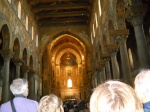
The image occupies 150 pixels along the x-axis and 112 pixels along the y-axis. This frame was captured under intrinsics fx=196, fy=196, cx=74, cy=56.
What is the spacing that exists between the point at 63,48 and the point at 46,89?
13146mm

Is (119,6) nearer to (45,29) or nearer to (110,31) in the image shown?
(110,31)

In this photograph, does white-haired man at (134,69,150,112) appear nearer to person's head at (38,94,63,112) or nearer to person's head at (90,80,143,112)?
person's head at (90,80,143,112)

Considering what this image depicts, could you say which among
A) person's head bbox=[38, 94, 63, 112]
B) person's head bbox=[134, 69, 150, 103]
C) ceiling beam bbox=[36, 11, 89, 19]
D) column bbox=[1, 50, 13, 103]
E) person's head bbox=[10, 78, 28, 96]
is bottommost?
person's head bbox=[38, 94, 63, 112]

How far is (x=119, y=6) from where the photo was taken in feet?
37.0

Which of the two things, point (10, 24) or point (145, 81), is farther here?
point (10, 24)

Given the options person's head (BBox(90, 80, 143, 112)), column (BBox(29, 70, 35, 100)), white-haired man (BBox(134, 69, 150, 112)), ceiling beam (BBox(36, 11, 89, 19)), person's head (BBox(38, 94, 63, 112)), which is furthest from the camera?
ceiling beam (BBox(36, 11, 89, 19))

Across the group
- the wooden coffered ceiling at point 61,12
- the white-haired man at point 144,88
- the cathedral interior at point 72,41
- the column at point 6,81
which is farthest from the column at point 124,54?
the wooden coffered ceiling at point 61,12

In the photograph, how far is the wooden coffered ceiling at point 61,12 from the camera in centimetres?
2175

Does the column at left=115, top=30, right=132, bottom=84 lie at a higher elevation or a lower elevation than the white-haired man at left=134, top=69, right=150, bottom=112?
higher

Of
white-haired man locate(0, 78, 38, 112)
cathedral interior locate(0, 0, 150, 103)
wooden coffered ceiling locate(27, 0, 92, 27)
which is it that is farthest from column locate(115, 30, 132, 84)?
wooden coffered ceiling locate(27, 0, 92, 27)

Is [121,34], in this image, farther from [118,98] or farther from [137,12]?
[118,98]

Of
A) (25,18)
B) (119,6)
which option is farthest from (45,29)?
(119,6)

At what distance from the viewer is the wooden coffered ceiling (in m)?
21.8

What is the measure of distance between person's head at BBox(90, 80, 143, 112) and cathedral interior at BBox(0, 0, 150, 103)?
6689 mm
